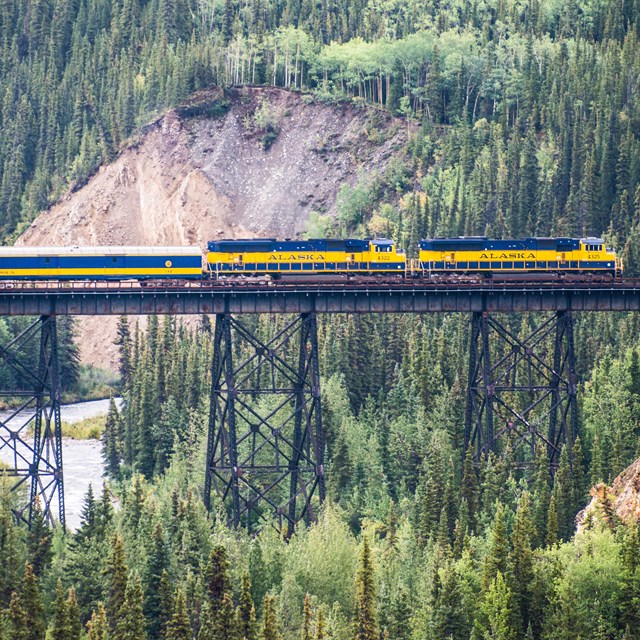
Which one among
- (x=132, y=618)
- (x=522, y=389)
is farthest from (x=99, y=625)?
(x=522, y=389)

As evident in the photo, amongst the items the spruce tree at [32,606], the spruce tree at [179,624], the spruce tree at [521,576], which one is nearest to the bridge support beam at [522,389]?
the spruce tree at [521,576]

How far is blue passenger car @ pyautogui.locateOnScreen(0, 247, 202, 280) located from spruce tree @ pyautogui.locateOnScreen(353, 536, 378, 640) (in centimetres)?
1785

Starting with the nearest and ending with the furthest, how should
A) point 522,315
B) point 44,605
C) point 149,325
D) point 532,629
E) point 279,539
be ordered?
point 532,629, point 44,605, point 279,539, point 522,315, point 149,325

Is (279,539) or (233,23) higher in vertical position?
(233,23)

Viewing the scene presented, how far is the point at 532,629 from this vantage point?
201ft

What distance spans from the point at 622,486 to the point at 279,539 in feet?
49.9

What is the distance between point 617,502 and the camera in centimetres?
6750

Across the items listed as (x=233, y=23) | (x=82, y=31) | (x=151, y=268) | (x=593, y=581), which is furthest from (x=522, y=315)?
(x=82, y=31)

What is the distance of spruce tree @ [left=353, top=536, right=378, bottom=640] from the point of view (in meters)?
61.3

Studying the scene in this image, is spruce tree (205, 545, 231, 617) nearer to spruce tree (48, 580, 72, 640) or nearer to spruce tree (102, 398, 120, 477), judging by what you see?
spruce tree (48, 580, 72, 640)

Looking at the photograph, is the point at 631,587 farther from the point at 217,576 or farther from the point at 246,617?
the point at 217,576

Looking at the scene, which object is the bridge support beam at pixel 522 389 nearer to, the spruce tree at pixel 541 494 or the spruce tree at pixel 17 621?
the spruce tree at pixel 541 494

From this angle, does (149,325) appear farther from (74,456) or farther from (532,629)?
(532,629)

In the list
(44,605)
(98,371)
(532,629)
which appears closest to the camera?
(532,629)
